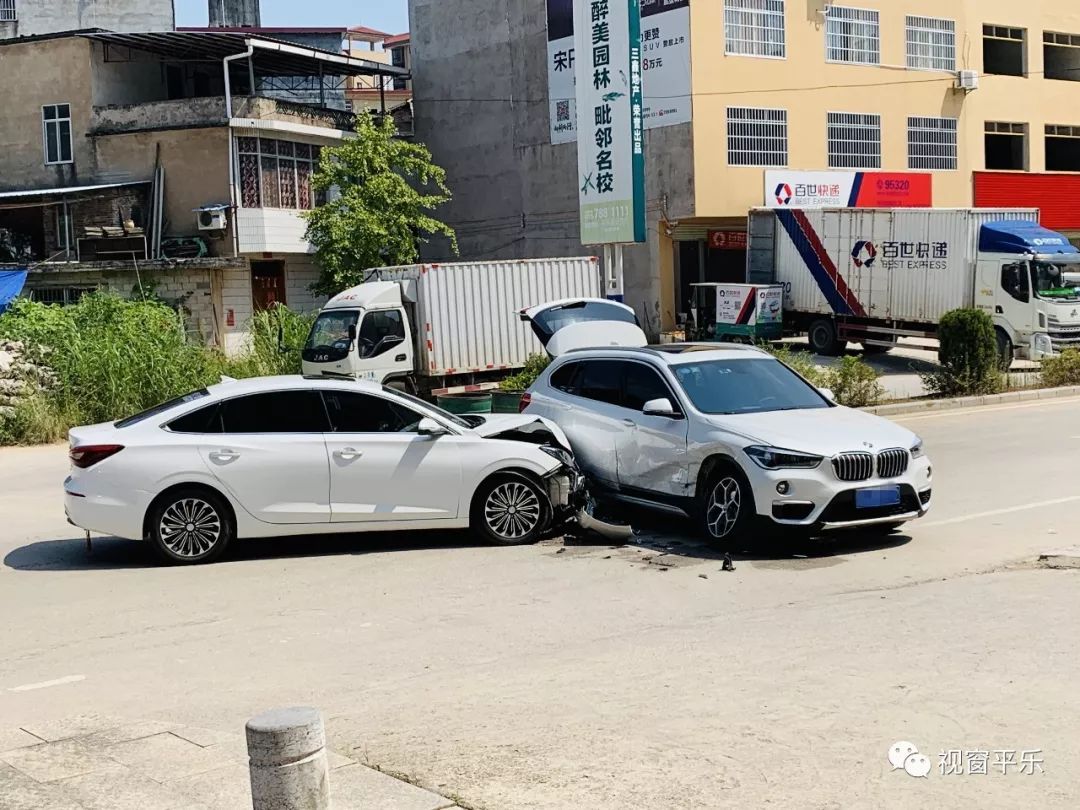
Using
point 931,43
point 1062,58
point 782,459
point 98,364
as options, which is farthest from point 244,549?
point 1062,58

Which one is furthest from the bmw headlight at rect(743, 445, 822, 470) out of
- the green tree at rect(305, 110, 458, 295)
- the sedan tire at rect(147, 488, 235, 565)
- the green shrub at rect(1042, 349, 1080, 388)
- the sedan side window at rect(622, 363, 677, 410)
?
the green tree at rect(305, 110, 458, 295)

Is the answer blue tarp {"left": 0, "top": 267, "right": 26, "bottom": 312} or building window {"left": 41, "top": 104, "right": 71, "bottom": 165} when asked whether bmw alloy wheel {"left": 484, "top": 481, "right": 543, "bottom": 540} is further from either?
building window {"left": 41, "top": 104, "right": 71, "bottom": 165}

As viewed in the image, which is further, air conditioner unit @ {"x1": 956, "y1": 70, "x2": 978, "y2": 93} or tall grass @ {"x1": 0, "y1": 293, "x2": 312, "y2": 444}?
air conditioner unit @ {"x1": 956, "y1": 70, "x2": 978, "y2": 93}

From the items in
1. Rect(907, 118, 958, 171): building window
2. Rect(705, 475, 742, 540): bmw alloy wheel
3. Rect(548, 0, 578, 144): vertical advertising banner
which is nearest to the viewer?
Rect(705, 475, 742, 540): bmw alloy wheel

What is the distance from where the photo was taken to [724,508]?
399 inches

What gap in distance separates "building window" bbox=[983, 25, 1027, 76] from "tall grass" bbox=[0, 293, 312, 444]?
3122cm

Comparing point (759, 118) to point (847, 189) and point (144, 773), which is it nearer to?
point (847, 189)

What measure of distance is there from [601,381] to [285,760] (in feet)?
26.6

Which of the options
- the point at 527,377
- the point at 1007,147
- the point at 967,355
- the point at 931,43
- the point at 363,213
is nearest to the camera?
the point at 527,377

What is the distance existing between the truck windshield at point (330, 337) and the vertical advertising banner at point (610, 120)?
630 centimetres

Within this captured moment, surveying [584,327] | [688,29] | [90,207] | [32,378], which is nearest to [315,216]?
[90,207]

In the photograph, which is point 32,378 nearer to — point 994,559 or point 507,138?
point 994,559

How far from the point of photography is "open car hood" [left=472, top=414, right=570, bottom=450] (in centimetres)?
1103

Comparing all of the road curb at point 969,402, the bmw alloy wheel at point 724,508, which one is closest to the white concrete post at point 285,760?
the bmw alloy wheel at point 724,508
